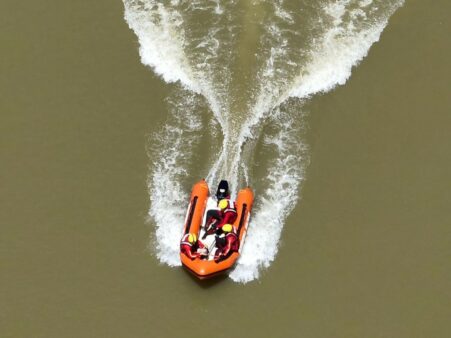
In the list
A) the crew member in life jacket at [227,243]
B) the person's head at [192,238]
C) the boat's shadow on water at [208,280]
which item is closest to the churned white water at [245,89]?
the boat's shadow on water at [208,280]

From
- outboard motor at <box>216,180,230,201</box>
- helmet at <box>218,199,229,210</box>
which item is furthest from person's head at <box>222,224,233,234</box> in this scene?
outboard motor at <box>216,180,230,201</box>

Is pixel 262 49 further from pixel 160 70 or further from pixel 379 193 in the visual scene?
pixel 379 193

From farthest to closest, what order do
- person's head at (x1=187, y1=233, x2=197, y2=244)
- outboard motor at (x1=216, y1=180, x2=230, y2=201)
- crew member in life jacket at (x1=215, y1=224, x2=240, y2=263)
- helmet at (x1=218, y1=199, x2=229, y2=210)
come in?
outboard motor at (x1=216, y1=180, x2=230, y2=201) → helmet at (x1=218, y1=199, x2=229, y2=210) → crew member in life jacket at (x1=215, y1=224, x2=240, y2=263) → person's head at (x1=187, y1=233, x2=197, y2=244)

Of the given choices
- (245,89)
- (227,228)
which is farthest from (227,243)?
(245,89)

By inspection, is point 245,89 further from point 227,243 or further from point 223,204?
point 227,243

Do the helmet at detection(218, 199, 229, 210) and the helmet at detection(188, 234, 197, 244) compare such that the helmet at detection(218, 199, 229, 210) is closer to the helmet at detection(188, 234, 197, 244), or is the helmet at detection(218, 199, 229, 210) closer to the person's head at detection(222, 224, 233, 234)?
the person's head at detection(222, 224, 233, 234)

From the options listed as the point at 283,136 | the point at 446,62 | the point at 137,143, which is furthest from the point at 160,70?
the point at 446,62

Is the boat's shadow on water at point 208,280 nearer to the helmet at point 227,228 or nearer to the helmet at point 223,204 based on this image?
the helmet at point 227,228
